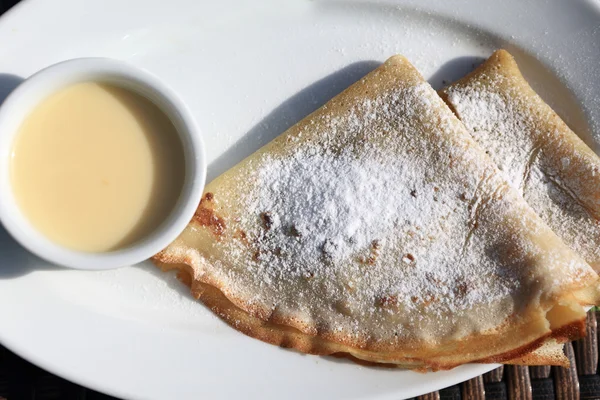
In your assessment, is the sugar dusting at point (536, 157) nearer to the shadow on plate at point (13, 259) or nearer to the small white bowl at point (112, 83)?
the small white bowl at point (112, 83)

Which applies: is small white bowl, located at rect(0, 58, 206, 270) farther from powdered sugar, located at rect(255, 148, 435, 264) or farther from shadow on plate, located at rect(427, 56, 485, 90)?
shadow on plate, located at rect(427, 56, 485, 90)

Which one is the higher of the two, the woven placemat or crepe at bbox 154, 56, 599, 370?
crepe at bbox 154, 56, 599, 370

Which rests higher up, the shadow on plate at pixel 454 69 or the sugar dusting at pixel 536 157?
the shadow on plate at pixel 454 69

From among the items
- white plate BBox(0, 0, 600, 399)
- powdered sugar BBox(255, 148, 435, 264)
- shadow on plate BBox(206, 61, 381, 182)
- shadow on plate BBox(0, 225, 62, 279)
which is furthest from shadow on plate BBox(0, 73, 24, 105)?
powdered sugar BBox(255, 148, 435, 264)

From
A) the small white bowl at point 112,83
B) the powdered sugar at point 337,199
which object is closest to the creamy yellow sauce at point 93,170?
the small white bowl at point 112,83

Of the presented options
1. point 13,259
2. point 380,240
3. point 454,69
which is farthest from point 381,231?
point 13,259

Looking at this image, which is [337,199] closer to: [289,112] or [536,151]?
[289,112]
